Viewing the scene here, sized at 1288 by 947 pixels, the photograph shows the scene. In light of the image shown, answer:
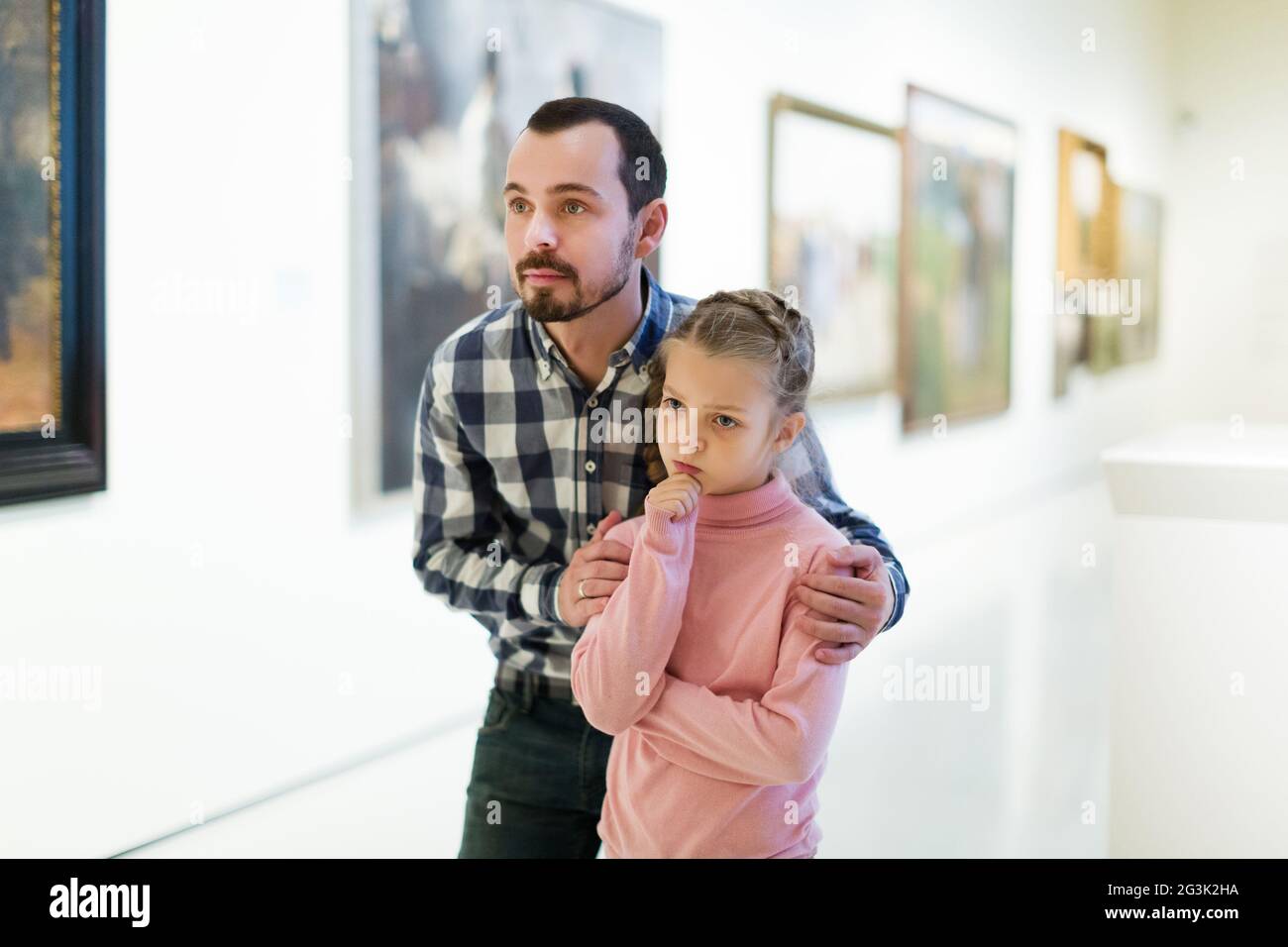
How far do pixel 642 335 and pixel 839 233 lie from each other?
3358 mm

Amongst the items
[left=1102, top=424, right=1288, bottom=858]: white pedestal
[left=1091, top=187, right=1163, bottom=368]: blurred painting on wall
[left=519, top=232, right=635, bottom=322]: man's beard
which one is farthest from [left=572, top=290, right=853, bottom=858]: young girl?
[left=1091, top=187, right=1163, bottom=368]: blurred painting on wall

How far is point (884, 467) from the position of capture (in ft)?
17.6

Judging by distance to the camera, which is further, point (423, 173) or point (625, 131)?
point (423, 173)

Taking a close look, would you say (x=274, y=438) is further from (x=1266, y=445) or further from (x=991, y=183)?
(x=991, y=183)

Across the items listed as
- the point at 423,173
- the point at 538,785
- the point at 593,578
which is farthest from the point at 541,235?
the point at 423,173

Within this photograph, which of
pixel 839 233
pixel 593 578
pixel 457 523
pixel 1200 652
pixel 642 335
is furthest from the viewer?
pixel 839 233

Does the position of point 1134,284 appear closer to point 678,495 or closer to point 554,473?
point 554,473

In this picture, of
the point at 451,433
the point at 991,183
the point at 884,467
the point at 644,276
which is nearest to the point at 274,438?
the point at 451,433

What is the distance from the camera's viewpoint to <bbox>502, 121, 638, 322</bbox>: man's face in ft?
5.28

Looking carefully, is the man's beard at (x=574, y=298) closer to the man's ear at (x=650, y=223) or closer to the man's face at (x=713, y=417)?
the man's ear at (x=650, y=223)

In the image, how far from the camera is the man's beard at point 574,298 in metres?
1.63

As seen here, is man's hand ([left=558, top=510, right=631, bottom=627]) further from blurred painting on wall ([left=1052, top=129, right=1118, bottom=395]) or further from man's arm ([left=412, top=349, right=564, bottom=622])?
blurred painting on wall ([left=1052, top=129, right=1118, bottom=395])

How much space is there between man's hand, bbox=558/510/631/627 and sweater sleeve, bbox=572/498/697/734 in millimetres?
60

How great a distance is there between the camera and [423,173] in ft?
9.69
